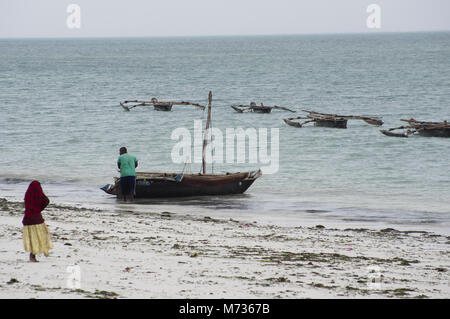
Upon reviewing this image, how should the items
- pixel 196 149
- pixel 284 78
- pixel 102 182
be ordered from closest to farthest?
pixel 102 182 → pixel 196 149 → pixel 284 78

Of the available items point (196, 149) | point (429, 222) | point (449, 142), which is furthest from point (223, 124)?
point (429, 222)

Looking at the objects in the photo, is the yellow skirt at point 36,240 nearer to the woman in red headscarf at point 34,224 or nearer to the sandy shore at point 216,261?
the woman in red headscarf at point 34,224

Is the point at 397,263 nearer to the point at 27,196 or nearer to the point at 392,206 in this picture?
the point at 27,196

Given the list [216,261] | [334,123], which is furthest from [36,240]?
[334,123]

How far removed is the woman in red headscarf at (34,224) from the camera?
11.0 meters

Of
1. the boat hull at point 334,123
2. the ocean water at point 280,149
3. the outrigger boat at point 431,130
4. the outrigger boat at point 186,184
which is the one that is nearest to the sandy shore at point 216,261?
the ocean water at point 280,149

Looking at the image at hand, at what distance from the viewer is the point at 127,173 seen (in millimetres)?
19656

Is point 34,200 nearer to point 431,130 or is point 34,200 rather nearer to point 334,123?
point 431,130

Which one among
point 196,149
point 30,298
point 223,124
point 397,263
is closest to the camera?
point 30,298

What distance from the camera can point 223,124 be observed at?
48062mm

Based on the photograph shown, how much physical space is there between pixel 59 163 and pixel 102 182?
593 centimetres

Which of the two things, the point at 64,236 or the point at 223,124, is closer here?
the point at 64,236

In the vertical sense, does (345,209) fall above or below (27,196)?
below

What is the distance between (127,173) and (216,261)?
847 cm
